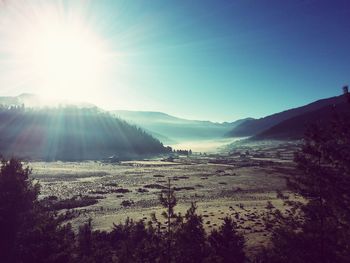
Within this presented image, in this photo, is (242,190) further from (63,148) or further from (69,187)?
(63,148)

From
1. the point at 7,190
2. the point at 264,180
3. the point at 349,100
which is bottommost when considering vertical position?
the point at 264,180

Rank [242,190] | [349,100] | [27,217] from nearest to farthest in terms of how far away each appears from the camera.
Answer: [27,217], [349,100], [242,190]

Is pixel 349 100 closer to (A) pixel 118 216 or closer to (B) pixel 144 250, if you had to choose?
(B) pixel 144 250

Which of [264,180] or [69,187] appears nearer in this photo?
[69,187]

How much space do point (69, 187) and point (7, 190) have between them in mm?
62184

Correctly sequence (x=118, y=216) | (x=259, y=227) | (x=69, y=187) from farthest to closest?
(x=69, y=187), (x=118, y=216), (x=259, y=227)

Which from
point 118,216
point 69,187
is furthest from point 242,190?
point 69,187

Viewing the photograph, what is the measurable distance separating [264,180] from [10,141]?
143886mm

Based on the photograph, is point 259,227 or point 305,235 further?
point 259,227

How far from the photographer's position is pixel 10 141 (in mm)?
176500

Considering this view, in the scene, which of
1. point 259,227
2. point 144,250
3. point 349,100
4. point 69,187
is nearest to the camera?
point 349,100

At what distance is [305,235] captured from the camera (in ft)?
56.2

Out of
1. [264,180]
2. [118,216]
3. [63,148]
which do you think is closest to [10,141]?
[63,148]

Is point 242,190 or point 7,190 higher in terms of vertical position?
point 7,190
